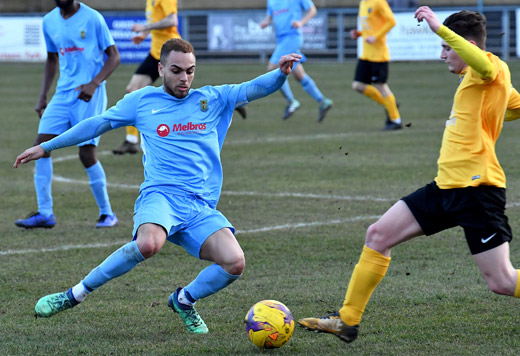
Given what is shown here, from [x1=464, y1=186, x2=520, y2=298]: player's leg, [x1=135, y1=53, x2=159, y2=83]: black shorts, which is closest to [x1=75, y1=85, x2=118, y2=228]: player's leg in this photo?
[x1=464, y1=186, x2=520, y2=298]: player's leg

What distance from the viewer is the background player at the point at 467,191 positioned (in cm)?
434

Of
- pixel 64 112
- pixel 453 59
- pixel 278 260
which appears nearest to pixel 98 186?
pixel 64 112

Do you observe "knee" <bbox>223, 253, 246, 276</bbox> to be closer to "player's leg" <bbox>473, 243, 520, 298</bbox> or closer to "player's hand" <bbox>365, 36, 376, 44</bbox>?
"player's leg" <bbox>473, 243, 520, 298</bbox>

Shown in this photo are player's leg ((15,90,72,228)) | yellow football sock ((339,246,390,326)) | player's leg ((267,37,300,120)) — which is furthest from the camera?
player's leg ((267,37,300,120))

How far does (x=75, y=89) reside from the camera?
26.2 feet

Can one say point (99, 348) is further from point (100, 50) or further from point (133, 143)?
point (133, 143)

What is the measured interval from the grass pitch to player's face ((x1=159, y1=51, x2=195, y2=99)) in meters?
Answer: 1.36

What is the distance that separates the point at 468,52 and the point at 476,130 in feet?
1.47

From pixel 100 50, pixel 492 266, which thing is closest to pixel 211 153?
pixel 492 266

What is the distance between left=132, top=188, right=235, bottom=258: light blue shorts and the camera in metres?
4.84

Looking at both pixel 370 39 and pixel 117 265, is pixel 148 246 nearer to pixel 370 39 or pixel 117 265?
pixel 117 265

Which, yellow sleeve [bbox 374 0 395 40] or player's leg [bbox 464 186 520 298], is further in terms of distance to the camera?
yellow sleeve [bbox 374 0 395 40]

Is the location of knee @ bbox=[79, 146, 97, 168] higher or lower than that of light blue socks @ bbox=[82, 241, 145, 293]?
lower

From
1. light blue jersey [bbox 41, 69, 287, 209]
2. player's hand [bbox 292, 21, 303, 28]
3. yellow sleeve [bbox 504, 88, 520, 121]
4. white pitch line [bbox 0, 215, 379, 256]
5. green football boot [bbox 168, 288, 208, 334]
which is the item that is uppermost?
yellow sleeve [bbox 504, 88, 520, 121]
